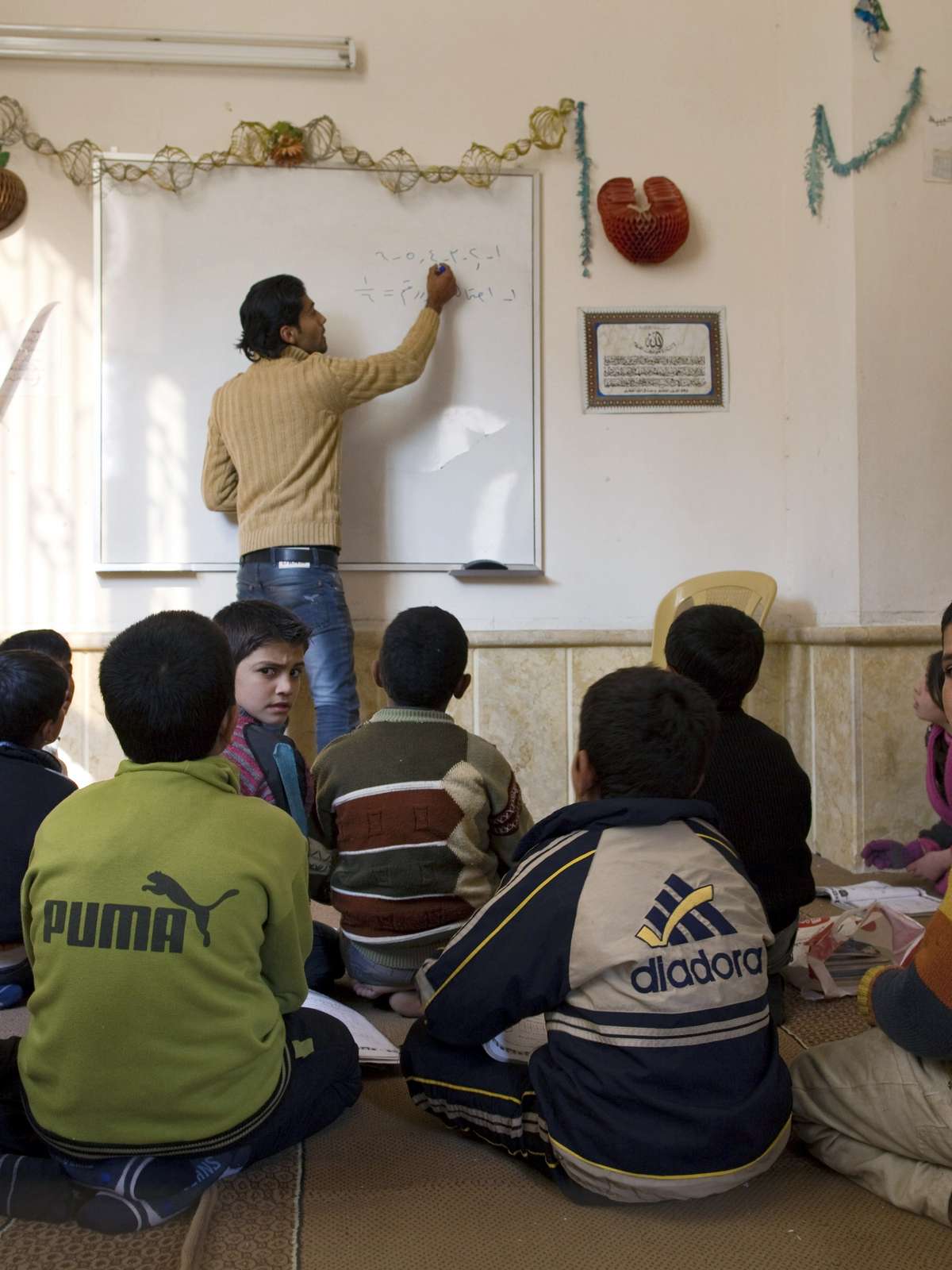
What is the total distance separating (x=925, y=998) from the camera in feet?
3.65

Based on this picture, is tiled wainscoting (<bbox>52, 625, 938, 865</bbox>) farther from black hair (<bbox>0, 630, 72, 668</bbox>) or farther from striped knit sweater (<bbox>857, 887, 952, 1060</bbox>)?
striped knit sweater (<bbox>857, 887, 952, 1060</bbox>)

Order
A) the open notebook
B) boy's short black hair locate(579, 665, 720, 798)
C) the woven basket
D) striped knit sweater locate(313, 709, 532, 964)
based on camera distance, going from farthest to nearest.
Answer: the woven basket, striped knit sweater locate(313, 709, 532, 964), the open notebook, boy's short black hair locate(579, 665, 720, 798)

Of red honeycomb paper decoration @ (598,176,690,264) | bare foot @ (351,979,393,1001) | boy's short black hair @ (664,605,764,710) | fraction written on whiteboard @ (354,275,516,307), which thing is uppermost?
red honeycomb paper decoration @ (598,176,690,264)

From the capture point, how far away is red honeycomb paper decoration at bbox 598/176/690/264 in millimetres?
3324

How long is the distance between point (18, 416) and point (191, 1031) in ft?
8.83

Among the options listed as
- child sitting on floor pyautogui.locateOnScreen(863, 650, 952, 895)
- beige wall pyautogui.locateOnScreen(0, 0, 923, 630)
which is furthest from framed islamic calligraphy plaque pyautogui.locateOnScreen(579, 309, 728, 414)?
child sitting on floor pyautogui.locateOnScreen(863, 650, 952, 895)

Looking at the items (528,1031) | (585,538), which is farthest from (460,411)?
(528,1031)

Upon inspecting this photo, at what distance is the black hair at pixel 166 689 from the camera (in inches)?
45.6

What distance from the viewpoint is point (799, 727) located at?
3236mm

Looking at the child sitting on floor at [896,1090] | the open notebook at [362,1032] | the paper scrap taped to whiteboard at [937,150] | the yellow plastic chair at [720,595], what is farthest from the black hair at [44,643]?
the paper scrap taped to whiteboard at [937,150]

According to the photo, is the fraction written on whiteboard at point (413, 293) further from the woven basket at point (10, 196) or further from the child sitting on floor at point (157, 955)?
the child sitting on floor at point (157, 955)

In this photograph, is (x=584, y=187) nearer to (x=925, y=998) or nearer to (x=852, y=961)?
(x=852, y=961)

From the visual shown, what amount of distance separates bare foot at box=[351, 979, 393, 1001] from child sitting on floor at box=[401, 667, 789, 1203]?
1.85 feet

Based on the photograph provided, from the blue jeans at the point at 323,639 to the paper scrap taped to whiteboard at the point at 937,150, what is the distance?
2.12 meters
